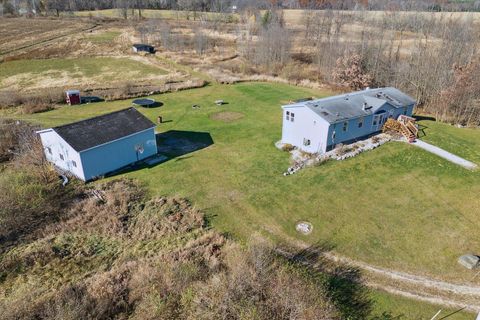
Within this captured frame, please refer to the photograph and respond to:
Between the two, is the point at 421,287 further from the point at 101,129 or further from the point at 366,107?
the point at 101,129

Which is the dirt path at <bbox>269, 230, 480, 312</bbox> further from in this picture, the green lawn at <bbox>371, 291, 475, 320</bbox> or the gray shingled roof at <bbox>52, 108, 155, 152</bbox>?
the gray shingled roof at <bbox>52, 108, 155, 152</bbox>

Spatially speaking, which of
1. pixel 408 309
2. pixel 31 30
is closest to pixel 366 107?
pixel 408 309

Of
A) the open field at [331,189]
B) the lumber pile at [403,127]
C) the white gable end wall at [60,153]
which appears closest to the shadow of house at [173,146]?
the open field at [331,189]

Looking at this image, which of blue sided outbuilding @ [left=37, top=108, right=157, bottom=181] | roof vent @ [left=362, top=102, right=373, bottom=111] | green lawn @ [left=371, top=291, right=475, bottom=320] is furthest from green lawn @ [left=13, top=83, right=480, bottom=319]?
roof vent @ [left=362, top=102, right=373, bottom=111]

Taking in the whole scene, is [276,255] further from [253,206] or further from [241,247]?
[253,206]

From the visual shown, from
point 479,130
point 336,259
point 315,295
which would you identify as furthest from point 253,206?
point 479,130

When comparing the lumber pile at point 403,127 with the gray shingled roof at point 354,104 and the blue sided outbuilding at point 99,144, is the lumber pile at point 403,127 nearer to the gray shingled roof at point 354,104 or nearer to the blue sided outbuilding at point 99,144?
the gray shingled roof at point 354,104
